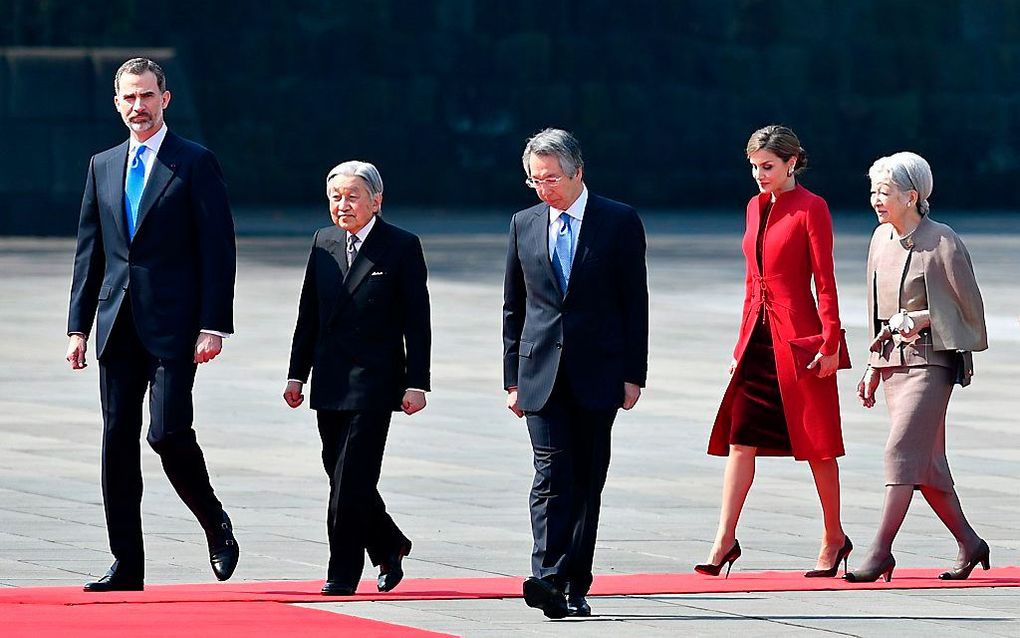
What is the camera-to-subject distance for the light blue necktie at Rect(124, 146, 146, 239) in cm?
738

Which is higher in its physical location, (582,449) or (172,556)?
(582,449)

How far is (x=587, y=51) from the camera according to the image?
126 ft

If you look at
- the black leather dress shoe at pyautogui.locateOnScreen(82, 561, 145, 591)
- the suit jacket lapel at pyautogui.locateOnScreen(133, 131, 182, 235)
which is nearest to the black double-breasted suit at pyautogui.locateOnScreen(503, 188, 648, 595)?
the suit jacket lapel at pyautogui.locateOnScreen(133, 131, 182, 235)

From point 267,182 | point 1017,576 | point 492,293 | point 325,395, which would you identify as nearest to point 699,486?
point 1017,576

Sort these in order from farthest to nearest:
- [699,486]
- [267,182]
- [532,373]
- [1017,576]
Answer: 1. [267,182]
2. [699,486]
3. [1017,576]
4. [532,373]

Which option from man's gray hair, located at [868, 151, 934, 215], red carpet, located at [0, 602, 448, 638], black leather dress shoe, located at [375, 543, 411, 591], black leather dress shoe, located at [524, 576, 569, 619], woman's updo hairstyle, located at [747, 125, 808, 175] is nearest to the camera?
red carpet, located at [0, 602, 448, 638]

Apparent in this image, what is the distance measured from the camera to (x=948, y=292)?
25.1ft

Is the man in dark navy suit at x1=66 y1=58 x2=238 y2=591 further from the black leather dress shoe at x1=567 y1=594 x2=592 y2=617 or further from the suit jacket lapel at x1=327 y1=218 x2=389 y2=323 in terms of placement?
the black leather dress shoe at x1=567 y1=594 x2=592 y2=617

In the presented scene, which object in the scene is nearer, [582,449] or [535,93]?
[582,449]

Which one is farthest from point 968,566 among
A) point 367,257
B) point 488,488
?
point 488,488

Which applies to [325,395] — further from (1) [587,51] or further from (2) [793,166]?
(1) [587,51]

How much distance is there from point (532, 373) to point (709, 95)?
32.1 metres

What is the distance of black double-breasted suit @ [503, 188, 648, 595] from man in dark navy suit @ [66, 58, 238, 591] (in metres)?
1.03

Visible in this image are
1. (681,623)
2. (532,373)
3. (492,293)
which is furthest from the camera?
(492,293)
